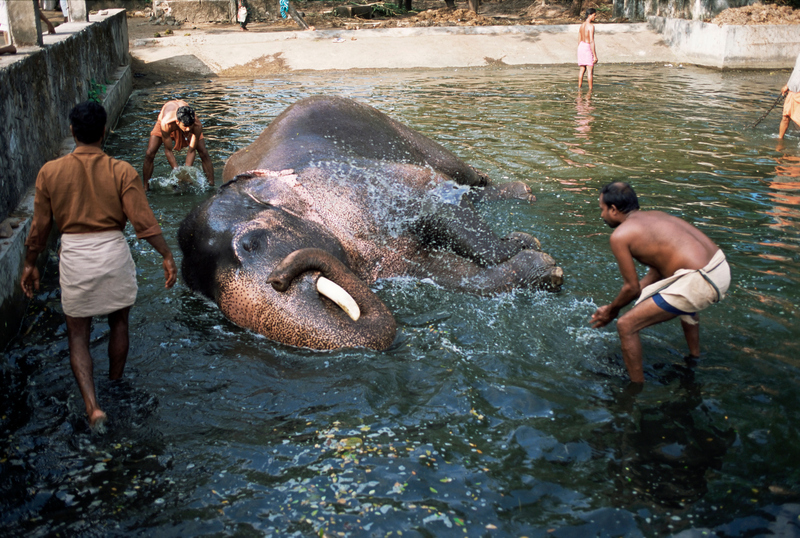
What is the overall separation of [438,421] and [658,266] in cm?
167

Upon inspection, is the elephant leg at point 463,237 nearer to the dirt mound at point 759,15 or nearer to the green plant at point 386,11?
the dirt mound at point 759,15

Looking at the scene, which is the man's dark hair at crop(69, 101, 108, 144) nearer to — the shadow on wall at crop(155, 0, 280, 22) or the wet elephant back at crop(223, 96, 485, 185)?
the wet elephant back at crop(223, 96, 485, 185)

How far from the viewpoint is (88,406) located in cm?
388

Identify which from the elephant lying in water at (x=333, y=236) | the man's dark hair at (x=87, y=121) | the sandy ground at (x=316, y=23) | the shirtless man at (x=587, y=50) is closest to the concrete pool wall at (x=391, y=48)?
the sandy ground at (x=316, y=23)

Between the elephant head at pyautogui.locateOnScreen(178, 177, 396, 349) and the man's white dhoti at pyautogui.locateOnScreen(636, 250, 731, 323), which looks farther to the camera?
the elephant head at pyautogui.locateOnScreen(178, 177, 396, 349)

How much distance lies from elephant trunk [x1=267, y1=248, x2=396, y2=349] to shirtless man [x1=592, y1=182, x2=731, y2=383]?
1.51 meters

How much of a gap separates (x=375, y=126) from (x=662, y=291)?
394 centimetres

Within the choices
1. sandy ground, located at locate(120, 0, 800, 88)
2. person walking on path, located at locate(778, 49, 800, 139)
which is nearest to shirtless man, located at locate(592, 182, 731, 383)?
person walking on path, located at locate(778, 49, 800, 139)

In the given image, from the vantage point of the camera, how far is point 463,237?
5.89m

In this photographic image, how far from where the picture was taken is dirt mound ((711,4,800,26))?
1733 centimetres

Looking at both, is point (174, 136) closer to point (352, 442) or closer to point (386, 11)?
point (352, 442)

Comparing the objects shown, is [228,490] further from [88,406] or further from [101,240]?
[101,240]

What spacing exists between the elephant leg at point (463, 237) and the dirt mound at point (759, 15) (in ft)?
48.7

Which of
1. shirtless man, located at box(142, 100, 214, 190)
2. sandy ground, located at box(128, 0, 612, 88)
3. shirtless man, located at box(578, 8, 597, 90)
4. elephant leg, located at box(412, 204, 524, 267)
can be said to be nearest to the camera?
elephant leg, located at box(412, 204, 524, 267)
